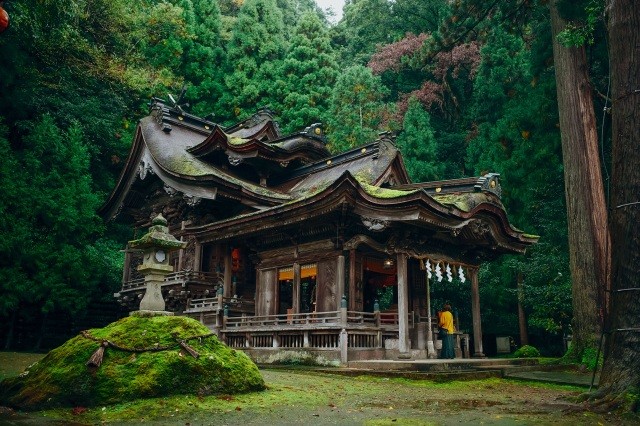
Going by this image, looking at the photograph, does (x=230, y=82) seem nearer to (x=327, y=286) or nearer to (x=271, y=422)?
(x=327, y=286)

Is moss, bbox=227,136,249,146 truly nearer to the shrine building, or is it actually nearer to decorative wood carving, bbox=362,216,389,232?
the shrine building

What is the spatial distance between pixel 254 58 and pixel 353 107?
1015 centimetres

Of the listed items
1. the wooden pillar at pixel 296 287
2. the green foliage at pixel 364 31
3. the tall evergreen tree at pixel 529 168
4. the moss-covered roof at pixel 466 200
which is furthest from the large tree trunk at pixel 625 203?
the green foliage at pixel 364 31

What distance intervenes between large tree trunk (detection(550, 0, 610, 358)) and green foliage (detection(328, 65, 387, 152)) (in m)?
15.5

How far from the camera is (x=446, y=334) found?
14227mm

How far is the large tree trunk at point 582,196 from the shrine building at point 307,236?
1.98 meters

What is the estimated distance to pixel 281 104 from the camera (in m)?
34.4

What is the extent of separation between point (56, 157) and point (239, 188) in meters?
8.28

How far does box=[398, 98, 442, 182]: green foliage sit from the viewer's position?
91.6 ft

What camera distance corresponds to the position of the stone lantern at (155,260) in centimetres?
830

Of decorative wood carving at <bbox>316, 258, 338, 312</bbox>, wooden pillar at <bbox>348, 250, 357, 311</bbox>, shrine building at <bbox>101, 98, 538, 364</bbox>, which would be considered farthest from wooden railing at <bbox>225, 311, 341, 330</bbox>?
wooden pillar at <bbox>348, 250, 357, 311</bbox>

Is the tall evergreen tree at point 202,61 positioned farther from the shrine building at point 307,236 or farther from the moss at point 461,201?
the moss at point 461,201

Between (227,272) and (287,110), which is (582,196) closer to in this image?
(227,272)

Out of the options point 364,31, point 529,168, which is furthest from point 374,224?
point 364,31
